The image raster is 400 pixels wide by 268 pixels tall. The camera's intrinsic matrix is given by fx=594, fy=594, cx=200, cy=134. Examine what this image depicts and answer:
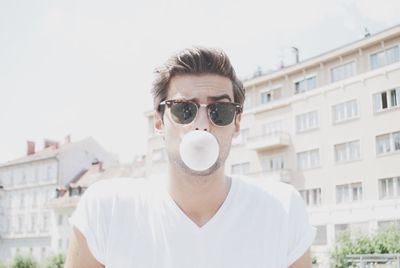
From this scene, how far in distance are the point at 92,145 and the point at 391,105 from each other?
2815cm

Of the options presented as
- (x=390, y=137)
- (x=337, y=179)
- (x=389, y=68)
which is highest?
(x=389, y=68)

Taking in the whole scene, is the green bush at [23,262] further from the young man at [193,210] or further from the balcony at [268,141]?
the young man at [193,210]

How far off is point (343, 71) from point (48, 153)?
26597 millimetres

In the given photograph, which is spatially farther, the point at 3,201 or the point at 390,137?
the point at 3,201

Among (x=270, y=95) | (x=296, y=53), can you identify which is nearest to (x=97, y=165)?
(x=270, y=95)

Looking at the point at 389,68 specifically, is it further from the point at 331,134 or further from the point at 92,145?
the point at 92,145

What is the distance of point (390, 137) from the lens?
25.4 meters

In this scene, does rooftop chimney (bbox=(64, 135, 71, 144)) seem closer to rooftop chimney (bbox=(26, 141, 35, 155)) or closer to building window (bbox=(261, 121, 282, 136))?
rooftop chimney (bbox=(26, 141, 35, 155))

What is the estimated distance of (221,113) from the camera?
1.78 metres

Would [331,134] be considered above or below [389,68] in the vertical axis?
below

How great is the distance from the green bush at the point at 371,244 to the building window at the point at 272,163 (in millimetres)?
7600

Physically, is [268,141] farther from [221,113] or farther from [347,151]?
[221,113]

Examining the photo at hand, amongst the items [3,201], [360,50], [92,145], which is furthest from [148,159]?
[3,201]

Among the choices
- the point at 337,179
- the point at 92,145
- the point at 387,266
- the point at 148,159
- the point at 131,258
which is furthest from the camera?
the point at 92,145
